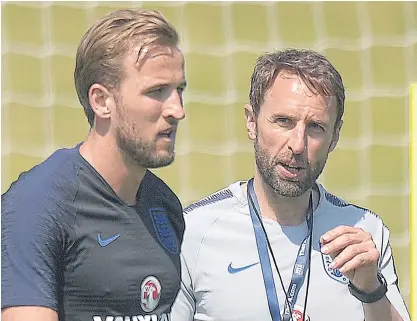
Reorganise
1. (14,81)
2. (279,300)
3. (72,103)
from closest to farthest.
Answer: (279,300) → (72,103) → (14,81)

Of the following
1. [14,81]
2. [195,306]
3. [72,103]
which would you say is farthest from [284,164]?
[14,81]

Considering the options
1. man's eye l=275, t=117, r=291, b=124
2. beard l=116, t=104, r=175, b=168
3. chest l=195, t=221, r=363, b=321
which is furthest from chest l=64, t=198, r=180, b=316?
man's eye l=275, t=117, r=291, b=124

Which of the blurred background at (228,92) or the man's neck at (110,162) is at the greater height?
the blurred background at (228,92)

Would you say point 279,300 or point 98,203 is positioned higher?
point 98,203

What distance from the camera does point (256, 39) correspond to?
5.78 meters

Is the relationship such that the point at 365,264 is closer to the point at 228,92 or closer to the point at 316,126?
the point at 316,126

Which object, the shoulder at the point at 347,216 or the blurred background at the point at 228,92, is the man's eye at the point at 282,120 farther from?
the blurred background at the point at 228,92

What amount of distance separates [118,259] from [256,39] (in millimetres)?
3593

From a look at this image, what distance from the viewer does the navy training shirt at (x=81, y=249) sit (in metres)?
2.18

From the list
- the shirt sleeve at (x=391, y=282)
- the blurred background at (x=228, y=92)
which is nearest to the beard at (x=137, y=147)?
the shirt sleeve at (x=391, y=282)

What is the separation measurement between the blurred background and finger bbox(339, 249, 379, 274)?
2653mm

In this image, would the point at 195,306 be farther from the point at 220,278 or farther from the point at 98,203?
the point at 98,203

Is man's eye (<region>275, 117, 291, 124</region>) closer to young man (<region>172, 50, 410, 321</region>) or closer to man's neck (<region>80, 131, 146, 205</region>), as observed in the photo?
young man (<region>172, 50, 410, 321</region>)

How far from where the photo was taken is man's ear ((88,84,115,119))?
2414 mm
